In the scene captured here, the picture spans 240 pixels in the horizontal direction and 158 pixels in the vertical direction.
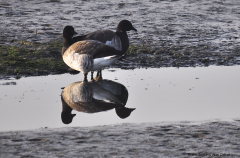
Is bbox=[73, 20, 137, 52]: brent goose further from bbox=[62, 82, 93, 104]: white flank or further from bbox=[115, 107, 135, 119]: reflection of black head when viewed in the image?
bbox=[115, 107, 135, 119]: reflection of black head

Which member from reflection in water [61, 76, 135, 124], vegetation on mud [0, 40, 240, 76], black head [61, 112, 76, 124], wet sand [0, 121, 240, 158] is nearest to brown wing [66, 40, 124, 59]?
reflection in water [61, 76, 135, 124]

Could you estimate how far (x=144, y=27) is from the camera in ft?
45.5

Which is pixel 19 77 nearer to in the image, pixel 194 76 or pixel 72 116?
pixel 72 116

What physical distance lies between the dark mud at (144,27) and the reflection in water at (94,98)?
5.04ft

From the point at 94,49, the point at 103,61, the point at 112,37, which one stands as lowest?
A: the point at 103,61

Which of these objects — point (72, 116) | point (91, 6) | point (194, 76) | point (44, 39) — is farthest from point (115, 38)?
point (91, 6)

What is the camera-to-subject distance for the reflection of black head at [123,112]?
6.75 meters

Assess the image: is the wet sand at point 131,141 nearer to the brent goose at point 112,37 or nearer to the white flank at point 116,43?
the brent goose at point 112,37

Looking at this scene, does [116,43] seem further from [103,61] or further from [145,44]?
[145,44]

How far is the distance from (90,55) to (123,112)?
7.51ft

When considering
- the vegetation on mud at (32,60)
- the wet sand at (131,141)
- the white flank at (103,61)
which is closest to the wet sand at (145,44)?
the wet sand at (131,141)

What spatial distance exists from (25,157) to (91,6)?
480 inches

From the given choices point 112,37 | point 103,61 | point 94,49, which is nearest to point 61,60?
point 112,37

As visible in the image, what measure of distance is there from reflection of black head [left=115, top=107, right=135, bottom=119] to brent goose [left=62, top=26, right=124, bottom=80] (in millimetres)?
1871
